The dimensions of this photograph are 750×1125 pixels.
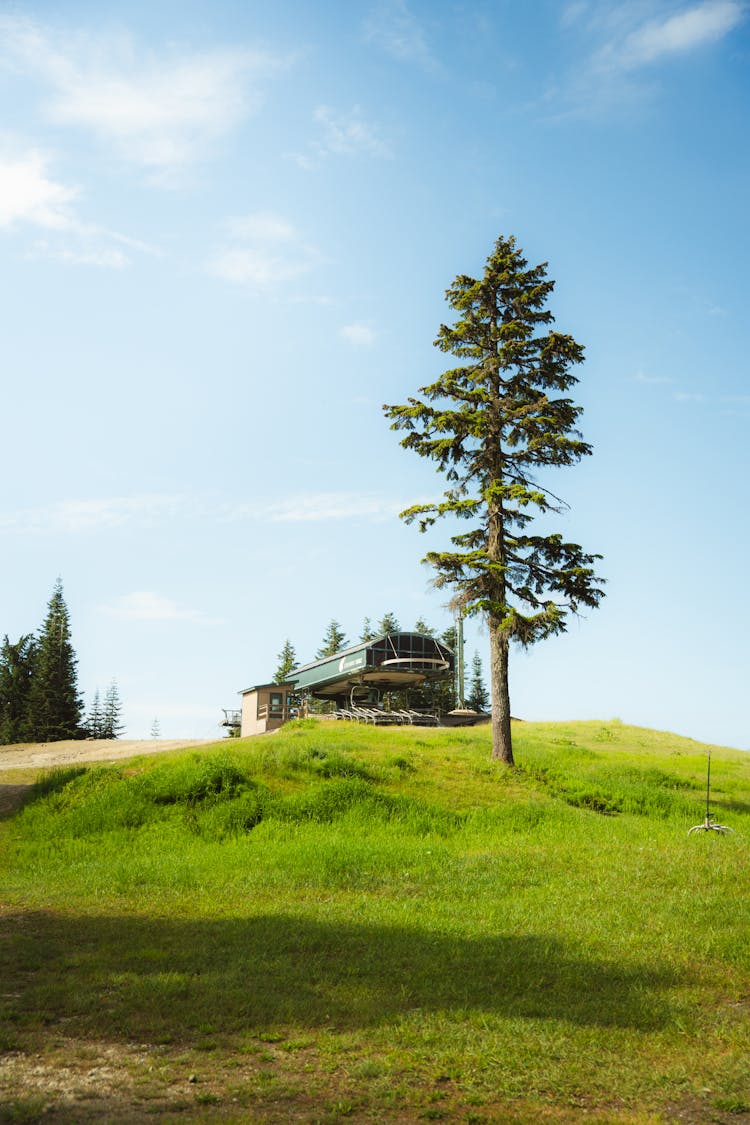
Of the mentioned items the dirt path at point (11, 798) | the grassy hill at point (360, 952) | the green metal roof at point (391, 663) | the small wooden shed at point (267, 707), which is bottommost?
the grassy hill at point (360, 952)

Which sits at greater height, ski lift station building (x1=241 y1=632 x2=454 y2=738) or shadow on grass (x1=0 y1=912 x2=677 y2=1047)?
ski lift station building (x1=241 y1=632 x2=454 y2=738)

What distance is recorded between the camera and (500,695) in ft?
76.3

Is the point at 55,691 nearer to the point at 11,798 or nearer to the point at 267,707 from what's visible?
the point at 267,707

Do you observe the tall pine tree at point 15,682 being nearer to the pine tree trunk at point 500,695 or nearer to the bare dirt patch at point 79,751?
the bare dirt patch at point 79,751

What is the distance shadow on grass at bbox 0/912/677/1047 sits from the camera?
6941 millimetres

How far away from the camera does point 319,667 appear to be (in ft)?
129

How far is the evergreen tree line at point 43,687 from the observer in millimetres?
52875

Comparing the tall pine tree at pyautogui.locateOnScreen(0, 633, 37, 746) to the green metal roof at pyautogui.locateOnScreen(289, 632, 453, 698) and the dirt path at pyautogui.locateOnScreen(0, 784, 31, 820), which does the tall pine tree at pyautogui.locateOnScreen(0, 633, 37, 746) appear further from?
the dirt path at pyautogui.locateOnScreen(0, 784, 31, 820)

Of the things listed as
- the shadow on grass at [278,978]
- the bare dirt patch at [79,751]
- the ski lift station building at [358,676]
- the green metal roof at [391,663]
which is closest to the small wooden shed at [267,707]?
the ski lift station building at [358,676]

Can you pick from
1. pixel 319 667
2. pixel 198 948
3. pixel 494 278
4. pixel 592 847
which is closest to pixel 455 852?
pixel 592 847

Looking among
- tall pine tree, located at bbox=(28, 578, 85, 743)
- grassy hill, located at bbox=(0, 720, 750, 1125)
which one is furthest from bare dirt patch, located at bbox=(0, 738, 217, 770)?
tall pine tree, located at bbox=(28, 578, 85, 743)

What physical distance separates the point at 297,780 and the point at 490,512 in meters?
10.0

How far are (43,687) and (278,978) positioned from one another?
5018 cm

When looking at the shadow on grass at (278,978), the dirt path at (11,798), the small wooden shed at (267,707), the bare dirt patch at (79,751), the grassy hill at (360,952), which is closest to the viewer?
the grassy hill at (360,952)
